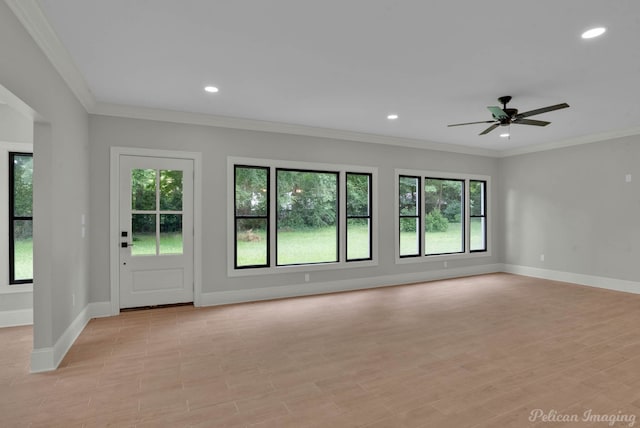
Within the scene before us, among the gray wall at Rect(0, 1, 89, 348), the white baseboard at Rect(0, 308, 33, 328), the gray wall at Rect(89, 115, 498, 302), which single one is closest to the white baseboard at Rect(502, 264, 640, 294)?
the gray wall at Rect(89, 115, 498, 302)

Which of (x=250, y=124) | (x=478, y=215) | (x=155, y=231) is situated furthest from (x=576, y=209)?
(x=155, y=231)

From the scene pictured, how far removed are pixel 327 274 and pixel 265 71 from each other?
140 inches

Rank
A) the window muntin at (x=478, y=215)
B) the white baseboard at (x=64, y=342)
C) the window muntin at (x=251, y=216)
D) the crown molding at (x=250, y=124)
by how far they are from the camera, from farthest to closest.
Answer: the window muntin at (x=478, y=215), the window muntin at (x=251, y=216), the crown molding at (x=250, y=124), the white baseboard at (x=64, y=342)

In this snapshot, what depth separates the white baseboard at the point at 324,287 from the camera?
16.8 feet

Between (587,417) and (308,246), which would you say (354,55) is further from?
(308,246)

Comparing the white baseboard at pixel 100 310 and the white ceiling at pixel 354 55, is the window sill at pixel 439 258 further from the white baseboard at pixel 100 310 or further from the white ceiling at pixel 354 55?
the white baseboard at pixel 100 310

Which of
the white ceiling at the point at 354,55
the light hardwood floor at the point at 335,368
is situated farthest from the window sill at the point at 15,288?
the white ceiling at the point at 354,55

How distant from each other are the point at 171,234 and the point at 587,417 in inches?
189

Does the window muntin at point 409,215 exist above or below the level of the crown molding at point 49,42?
below

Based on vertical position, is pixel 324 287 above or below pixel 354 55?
below

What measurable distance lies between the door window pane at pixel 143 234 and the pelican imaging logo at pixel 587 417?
4626mm

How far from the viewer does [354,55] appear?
3.15 metres

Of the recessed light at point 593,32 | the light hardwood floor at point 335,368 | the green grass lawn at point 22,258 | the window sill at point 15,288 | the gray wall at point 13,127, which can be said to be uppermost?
the recessed light at point 593,32

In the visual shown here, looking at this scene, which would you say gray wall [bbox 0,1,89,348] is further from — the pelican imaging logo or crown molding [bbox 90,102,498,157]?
the pelican imaging logo
